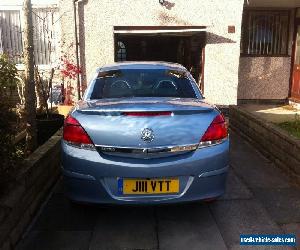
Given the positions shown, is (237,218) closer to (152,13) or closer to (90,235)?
(90,235)

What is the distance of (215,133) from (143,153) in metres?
0.71

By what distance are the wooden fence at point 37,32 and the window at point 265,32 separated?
18.4 feet

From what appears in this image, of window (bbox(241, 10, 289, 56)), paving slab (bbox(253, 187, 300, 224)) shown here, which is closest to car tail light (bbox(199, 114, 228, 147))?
paving slab (bbox(253, 187, 300, 224))

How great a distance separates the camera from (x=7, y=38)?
→ 10039mm

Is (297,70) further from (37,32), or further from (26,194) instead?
(26,194)

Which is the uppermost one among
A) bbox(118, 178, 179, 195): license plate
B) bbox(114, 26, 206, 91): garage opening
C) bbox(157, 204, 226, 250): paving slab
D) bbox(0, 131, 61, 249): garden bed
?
bbox(114, 26, 206, 91): garage opening

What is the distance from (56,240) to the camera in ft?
10.8

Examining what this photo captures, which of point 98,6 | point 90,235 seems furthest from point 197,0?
point 90,235

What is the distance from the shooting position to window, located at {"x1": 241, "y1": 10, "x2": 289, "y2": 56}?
11.0 m

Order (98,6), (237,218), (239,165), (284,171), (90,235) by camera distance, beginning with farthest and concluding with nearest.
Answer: (98,6)
(239,165)
(284,171)
(237,218)
(90,235)

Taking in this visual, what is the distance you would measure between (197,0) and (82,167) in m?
7.47

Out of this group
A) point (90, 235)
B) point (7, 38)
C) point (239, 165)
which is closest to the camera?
point (90, 235)

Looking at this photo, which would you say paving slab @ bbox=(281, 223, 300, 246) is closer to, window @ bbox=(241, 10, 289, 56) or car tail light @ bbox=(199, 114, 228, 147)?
car tail light @ bbox=(199, 114, 228, 147)

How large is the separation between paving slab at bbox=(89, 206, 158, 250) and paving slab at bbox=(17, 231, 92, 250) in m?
0.09
